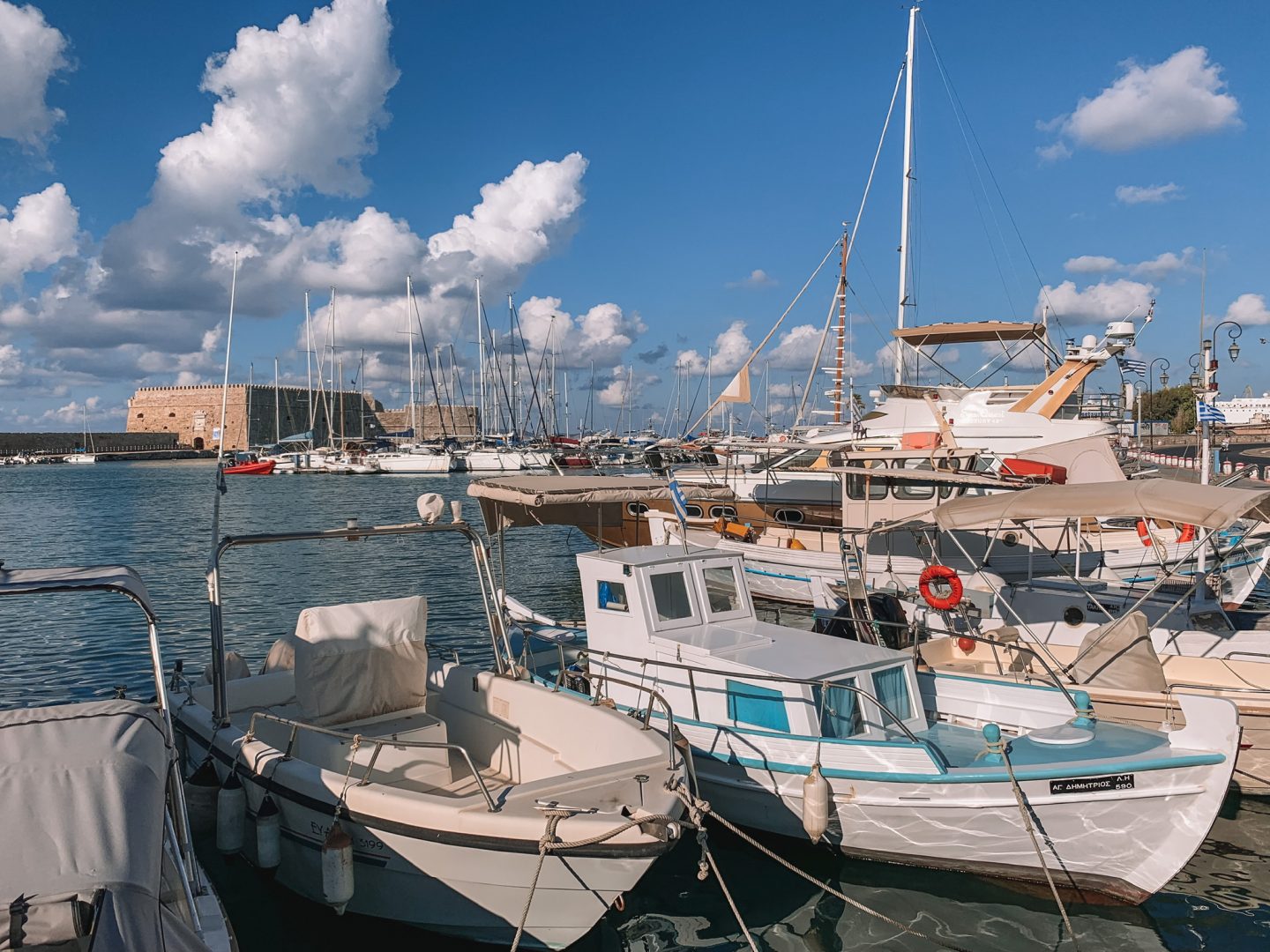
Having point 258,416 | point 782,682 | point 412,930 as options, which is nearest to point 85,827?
point 412,930

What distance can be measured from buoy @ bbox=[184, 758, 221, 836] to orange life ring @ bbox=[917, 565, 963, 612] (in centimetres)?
948

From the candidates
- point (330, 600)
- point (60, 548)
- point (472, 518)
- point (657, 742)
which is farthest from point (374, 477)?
point (657, 742)

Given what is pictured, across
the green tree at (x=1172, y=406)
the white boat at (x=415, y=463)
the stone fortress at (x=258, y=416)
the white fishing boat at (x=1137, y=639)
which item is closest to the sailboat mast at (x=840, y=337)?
the white fishing boat at (x=1137, y=639)

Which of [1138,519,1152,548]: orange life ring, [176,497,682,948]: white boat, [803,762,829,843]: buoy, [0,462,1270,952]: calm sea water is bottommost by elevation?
[0,462,1270,952]: calm sea water

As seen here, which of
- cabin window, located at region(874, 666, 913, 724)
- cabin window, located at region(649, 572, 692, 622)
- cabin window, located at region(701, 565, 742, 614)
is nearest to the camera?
cabin window, located at region(874, 666, 913, 724)

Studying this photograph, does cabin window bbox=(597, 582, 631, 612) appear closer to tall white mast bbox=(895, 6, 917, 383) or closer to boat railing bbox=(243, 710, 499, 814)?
boat railing bbox=(243, 710, 499, 814)

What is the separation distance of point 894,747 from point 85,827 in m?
7.12

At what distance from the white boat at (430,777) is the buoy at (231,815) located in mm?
69

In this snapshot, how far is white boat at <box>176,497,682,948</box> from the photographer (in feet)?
23.4

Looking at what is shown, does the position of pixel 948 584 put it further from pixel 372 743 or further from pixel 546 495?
pixel 372 743

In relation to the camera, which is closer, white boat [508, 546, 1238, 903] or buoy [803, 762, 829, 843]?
white boat [508, 546, 1238, 903]

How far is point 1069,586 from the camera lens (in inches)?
648

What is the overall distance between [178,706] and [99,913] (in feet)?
20.7

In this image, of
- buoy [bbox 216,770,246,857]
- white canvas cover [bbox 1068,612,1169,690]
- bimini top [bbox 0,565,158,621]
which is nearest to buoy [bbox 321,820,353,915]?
buoy [bbox 216,770,246,857]
